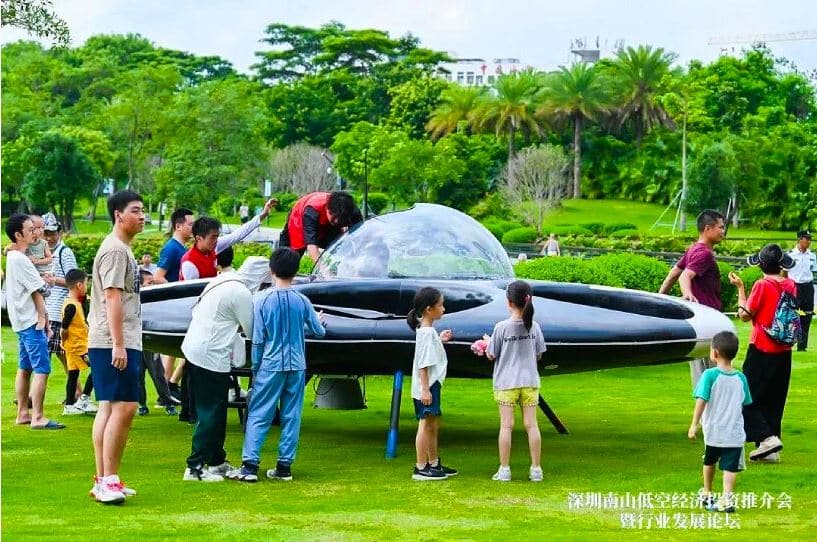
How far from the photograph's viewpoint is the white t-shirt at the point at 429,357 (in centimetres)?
913

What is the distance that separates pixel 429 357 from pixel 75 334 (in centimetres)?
486

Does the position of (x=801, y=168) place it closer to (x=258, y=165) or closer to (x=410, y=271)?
(x=258, y=165)

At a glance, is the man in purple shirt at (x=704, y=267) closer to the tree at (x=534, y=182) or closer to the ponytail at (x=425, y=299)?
the ponytail at (x=425, y=299)

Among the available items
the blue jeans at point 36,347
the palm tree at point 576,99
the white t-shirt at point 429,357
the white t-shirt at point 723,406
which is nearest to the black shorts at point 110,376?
the white t-shirt at point 429,357

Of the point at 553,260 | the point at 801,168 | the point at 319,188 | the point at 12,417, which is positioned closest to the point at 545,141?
the point at 319,188

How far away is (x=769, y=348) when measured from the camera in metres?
9.97

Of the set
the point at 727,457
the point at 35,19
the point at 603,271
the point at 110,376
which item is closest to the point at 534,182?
the point at 603,271

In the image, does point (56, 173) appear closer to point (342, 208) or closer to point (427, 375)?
point (342, 208)

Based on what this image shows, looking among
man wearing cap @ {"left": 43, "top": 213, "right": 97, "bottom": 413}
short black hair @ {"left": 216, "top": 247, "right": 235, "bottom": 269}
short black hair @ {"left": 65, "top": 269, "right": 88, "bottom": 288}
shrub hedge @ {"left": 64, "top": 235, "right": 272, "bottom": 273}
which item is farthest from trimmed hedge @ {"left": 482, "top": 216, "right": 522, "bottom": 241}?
short black hair @ {"left": 216, "top": 247, "right": 235, "bottom": 269}

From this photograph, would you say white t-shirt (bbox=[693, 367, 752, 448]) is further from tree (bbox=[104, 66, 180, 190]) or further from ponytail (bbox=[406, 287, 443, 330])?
tree (bbox=[104, 66, 180, 190])

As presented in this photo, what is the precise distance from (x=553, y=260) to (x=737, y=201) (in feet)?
190

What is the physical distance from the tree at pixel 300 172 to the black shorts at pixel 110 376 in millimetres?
79461

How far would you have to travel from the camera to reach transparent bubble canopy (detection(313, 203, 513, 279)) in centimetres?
1109

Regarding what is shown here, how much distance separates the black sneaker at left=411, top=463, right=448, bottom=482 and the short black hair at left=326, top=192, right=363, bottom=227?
10.5 ft
